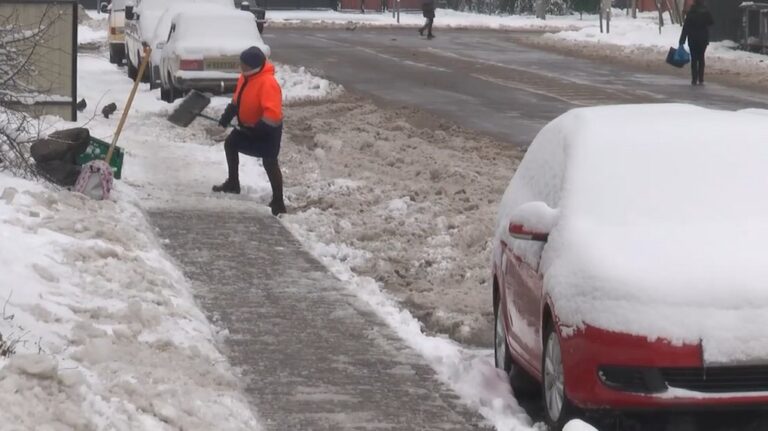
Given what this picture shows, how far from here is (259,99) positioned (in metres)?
15.1

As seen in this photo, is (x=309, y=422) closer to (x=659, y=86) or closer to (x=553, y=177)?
(x=553, y=177)

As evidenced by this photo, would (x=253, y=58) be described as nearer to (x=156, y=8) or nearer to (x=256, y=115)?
(x=256, y=115)

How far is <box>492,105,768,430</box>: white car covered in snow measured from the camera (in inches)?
260

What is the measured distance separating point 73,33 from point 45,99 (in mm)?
862

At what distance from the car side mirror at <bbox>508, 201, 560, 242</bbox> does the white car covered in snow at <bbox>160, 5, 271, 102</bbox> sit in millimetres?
16727

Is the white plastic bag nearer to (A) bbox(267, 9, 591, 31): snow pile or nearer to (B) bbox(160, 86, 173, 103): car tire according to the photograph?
(B) bbox(160, 86, 173, 103): car tire

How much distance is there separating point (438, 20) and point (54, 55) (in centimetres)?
4844

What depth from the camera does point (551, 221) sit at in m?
7.44

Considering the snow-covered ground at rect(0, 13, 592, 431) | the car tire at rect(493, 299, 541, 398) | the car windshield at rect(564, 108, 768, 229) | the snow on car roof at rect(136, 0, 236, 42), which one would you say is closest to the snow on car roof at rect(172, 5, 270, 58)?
the snow on car roof at rect(136, 0, 236, 42)

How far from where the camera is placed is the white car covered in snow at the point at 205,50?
2466 centimetres

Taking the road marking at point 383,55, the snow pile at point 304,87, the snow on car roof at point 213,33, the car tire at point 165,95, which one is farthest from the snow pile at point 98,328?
the road marking at point 383,55

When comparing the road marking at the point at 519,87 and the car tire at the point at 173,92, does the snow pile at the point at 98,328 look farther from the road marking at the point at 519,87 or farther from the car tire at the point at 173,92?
the road marking at the point at 519,87

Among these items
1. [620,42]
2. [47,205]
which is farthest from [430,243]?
[620,42]

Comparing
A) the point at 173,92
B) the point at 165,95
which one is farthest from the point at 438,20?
the point at 173,92
